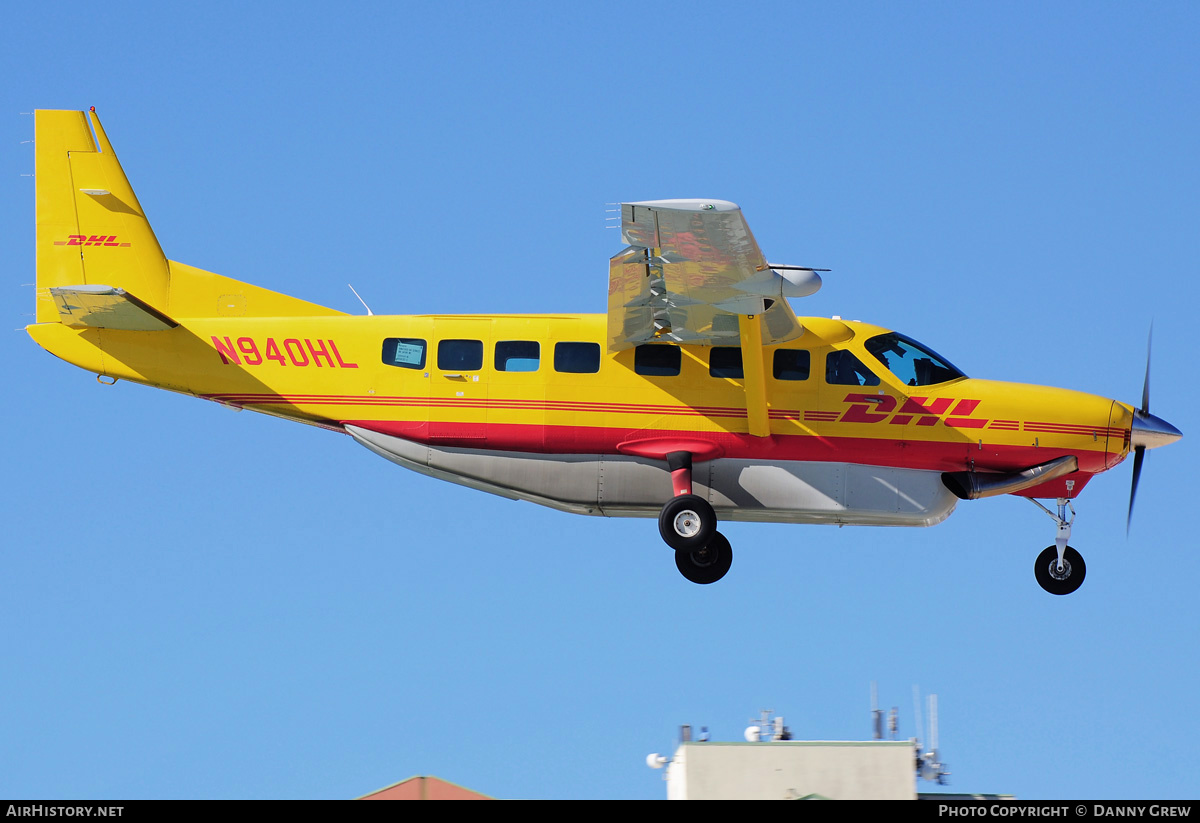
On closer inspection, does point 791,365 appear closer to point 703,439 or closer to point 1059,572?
point 703,439

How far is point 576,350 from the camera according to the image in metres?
22.9

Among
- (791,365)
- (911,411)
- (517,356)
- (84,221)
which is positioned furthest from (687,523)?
(84,221)

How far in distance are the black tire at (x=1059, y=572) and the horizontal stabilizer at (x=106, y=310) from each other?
1393 centimetres

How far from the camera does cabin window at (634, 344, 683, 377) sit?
75.3 ft

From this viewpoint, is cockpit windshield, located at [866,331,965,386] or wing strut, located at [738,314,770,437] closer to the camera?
wing strut, located at [738,314,770,437]

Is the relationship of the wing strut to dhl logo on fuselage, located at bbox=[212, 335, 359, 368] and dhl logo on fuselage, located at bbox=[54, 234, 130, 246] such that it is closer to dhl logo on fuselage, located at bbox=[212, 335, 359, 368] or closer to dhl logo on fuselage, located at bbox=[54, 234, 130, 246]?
dhl logo on fuselage, located at bbox=[212, 335, 359, 368]

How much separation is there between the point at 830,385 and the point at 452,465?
230 inches

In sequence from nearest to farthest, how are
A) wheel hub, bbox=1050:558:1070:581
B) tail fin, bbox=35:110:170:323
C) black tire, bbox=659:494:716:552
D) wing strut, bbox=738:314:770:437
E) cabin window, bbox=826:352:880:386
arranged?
wing strut, bbox=738:314:770:437
black tire, bbox=659:494:716:552
cabin window, bbox=826:352:880:386
wheel hub, bbox=1050:558:1070:581
tail fin, bbox=35:110:170:323

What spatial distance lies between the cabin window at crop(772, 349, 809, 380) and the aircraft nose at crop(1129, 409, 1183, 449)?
5.18 metres

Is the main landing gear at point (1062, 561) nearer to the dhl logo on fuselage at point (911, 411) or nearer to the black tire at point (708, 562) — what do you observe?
the dhl logo on fuselage at point (911, 411)

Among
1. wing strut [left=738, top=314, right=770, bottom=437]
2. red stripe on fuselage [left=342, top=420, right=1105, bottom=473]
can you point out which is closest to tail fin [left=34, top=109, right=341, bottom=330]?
red stripe on fuselage [left=342, top=420, right=1105, bottom=473]

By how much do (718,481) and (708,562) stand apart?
55.1 inches

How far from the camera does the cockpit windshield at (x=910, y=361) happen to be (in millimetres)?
23141

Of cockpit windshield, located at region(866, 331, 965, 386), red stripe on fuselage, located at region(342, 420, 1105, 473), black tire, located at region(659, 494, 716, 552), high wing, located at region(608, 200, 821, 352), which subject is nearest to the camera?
high wing, located at region(608, 200, 821, 352)
